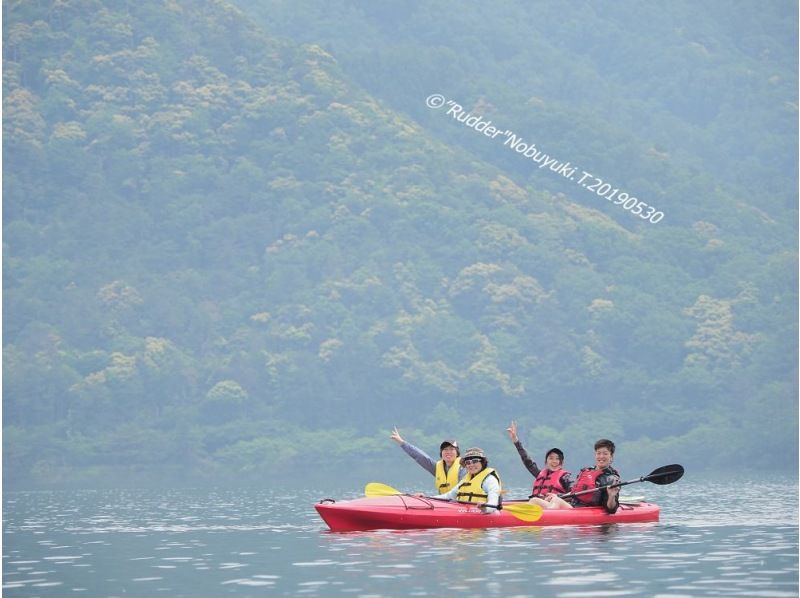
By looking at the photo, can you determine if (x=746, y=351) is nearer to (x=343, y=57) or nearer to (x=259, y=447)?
(x=259, y=447)

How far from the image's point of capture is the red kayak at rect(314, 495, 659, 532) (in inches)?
1093

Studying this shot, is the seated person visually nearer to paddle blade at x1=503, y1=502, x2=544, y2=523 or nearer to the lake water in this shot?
paddle blade at x1=503, y1=502, x2=544, y2=523

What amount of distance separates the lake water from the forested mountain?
57125 mm

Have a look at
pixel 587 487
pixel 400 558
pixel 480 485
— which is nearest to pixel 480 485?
pixel 480 485

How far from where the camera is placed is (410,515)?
1095 inches

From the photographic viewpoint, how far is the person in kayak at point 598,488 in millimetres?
28422

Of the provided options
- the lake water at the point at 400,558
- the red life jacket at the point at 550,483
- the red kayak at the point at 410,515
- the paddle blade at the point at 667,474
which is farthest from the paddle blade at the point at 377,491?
the paddle blade at the point at 667,474

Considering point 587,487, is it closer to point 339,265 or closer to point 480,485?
point 480,485

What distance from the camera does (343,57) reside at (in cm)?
13775

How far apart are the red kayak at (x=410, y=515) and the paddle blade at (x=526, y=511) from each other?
0.22 m

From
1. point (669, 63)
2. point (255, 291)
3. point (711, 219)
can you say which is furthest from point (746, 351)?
point (669, 63)

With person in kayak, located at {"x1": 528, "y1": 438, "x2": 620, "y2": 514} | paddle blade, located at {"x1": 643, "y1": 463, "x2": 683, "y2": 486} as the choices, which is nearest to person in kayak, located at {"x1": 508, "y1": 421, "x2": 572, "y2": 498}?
person in kayak, located at {"x1": 528, "y1": 438, "x2": 620, "y2": 514}

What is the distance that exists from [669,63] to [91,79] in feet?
211

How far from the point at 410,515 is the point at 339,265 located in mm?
79921
